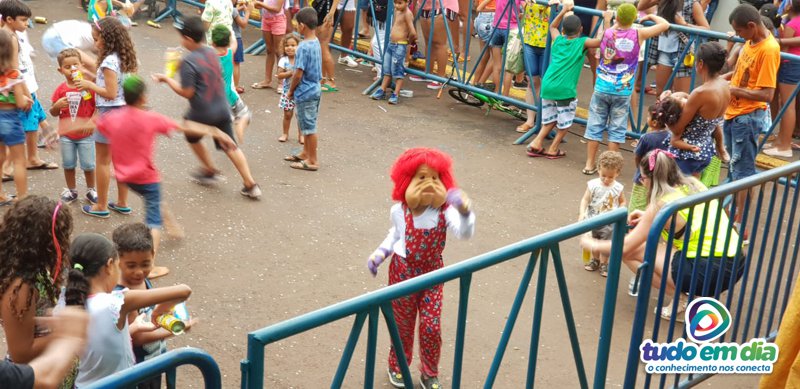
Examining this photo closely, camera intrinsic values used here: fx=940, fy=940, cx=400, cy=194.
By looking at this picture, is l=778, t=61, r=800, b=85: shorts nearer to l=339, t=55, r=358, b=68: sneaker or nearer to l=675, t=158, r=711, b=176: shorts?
l=675, t=158, r=711, b=176: shorts

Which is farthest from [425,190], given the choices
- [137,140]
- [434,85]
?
[434,85]

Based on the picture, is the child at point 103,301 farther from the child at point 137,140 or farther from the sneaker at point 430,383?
the child at point 137,140

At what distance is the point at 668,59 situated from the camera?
10.2m

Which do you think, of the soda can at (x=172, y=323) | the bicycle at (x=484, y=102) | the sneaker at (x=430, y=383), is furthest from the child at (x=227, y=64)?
the soda can at (x=172, y=323)

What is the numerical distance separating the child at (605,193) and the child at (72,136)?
157 inches

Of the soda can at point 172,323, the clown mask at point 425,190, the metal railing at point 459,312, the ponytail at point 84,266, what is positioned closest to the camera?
the metal railing at point 459,312

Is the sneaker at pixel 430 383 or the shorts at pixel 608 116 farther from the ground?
the shorts at pixel 608 116

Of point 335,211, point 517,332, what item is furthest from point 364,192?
point 517,332

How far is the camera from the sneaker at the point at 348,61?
42.2 feet

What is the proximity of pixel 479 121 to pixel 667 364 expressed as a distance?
6412 mm

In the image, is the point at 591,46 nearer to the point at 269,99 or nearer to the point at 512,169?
the point at 512,169

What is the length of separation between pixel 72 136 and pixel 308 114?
88.5 inches

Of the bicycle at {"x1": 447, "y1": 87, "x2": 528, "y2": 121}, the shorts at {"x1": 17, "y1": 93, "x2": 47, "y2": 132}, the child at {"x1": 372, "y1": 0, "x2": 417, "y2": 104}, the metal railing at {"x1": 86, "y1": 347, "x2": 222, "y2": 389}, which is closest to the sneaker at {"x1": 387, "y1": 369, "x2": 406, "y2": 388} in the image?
the metal railing at {"x1": 86, "y1": 347, "x2": 222, "y2": 389}

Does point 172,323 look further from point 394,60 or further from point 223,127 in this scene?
point 394,60
